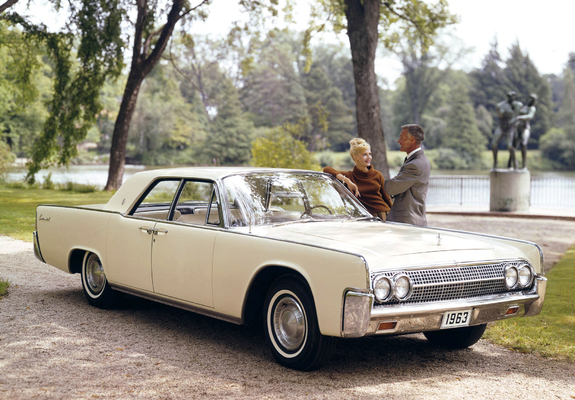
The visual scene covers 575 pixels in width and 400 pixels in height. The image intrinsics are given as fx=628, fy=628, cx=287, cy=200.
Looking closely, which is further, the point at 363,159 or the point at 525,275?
the point at 363,159

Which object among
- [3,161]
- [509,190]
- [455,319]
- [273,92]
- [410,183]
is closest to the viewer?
[455,319]

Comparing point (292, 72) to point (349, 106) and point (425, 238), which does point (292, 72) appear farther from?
point (425, 238)

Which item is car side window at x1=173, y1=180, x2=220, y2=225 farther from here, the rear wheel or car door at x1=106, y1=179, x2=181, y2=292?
the rear wheel

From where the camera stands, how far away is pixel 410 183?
22.1ft

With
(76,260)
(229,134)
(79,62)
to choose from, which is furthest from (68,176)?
(229,134)

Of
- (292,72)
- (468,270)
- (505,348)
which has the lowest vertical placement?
(505,348)

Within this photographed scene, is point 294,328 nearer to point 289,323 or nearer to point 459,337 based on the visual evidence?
point 289,323

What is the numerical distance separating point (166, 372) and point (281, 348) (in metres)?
0.90

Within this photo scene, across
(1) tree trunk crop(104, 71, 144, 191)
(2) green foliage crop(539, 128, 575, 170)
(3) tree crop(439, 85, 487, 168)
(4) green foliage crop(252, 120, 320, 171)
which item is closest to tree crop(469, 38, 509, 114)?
(3) tree crop(439, 85, 487, 168)

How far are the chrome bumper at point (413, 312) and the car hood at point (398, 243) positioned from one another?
0.30 m

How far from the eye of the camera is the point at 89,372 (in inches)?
187

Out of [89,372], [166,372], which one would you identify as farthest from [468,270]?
[89,372]

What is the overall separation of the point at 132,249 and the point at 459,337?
10.6 feet

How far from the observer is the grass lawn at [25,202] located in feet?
46.4
